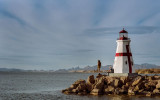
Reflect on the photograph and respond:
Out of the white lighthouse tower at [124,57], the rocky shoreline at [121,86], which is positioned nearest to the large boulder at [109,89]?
the rocky shoreline at [121,86]

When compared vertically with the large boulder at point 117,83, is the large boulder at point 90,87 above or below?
below

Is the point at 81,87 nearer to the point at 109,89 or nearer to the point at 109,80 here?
the point at 109,80

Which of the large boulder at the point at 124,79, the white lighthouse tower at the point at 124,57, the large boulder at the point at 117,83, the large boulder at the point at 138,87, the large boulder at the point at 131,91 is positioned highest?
the white lighthouse tower at the point at 124,57

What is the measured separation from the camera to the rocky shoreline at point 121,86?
30.7m

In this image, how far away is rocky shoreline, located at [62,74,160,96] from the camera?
3074 cm

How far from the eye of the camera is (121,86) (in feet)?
107

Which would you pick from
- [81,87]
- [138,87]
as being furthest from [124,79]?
[81,87]

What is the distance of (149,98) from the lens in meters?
28.5

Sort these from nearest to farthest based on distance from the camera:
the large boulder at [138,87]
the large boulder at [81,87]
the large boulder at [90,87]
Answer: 1. the large boulder at [138,87]
2. the large boulder at [90,87]
3. the large boulder at [81,87]

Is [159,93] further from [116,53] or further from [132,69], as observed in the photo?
[116,53]

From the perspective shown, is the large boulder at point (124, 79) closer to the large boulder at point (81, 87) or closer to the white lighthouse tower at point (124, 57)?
the white lighthouse tower at point (124, 57)

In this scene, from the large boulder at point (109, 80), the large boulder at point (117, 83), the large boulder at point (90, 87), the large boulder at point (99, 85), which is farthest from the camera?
the large boulder at point (90, 87)

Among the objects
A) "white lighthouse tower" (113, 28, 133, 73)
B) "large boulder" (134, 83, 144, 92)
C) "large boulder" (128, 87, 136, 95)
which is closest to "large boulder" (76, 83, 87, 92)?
"white lighthouse tower" (113, 28, 133, 73)

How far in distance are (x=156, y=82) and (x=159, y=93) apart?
2.07m
